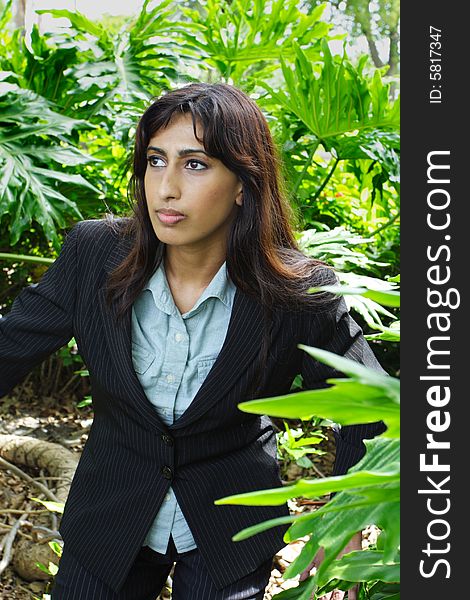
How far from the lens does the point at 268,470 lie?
1.81 meters

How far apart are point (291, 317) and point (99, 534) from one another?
0.57 meters

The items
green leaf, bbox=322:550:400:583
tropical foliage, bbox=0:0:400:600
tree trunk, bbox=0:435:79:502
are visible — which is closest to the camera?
green leaf, bbox=322:550:400:583

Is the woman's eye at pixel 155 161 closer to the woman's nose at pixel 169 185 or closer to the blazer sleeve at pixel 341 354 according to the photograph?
the woman's nose at pixel 169 185

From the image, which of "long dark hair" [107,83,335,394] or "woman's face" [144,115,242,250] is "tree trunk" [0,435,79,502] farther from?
"woman's face" [144,115,242,250]

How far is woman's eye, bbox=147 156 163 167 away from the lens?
167 centimetres

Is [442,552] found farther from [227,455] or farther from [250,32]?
[250,32]

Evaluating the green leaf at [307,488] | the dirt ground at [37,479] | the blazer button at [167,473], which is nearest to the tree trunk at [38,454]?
the dirt ground at [37,479]

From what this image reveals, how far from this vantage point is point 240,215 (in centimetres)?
175

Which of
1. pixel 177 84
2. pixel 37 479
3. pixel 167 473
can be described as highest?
pixel 177 84

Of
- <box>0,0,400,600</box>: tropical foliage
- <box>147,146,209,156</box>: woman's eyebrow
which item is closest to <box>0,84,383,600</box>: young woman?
<box>147,146,209,156</box>: woman's eyebrow

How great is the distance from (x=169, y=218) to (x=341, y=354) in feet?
1.39

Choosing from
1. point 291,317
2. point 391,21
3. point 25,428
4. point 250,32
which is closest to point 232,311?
point 291,317

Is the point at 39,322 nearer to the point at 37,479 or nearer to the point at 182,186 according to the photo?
the point at 182,186

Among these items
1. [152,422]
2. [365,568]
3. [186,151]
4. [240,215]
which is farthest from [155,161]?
[365,568]
